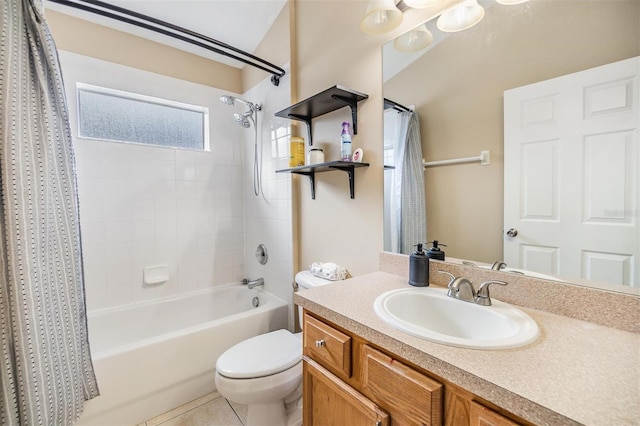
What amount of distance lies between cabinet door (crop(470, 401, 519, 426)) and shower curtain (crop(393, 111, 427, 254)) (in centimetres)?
72

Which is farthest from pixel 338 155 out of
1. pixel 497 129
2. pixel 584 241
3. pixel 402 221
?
pixel 584 241

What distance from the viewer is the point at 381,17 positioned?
119cm

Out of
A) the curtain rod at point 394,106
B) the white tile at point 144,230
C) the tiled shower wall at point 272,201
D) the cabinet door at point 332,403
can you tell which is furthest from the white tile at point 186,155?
the cabinet door at point 332,403

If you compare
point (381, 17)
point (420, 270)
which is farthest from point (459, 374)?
point (381, 17)

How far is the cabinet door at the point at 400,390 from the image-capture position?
1.98 ft

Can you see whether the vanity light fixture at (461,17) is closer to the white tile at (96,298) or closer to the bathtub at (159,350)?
the bathtub at (159,350)

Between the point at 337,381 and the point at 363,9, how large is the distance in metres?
1.72

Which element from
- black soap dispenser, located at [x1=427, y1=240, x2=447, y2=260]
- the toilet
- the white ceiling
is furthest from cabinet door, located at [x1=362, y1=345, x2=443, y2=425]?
the white ceiling

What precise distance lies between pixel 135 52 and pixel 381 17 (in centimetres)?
191

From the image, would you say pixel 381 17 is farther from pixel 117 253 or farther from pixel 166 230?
pixel 117 253

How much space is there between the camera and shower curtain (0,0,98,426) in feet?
2.98

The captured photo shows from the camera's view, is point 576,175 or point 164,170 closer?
point 576,175

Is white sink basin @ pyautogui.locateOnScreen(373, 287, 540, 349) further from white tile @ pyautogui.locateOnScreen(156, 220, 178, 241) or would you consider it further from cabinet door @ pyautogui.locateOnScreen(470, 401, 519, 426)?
white tile @ pyautogui.locateOnScreen(156, 220, 178, 241)

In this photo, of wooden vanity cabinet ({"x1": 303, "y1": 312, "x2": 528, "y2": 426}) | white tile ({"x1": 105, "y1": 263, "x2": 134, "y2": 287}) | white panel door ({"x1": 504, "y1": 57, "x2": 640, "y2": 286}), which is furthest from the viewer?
white tile ({"x1": 105, "y1": 263, "x2": 134, "y2": 287})
